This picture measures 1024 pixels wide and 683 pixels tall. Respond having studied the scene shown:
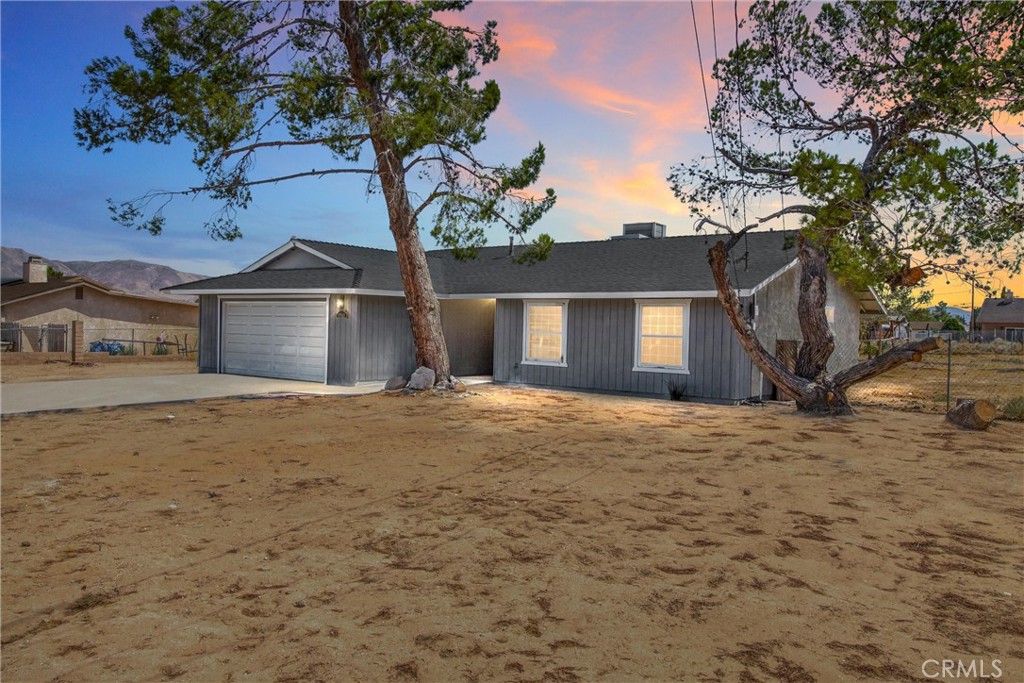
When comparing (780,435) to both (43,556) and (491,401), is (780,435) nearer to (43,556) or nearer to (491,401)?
(491,401)

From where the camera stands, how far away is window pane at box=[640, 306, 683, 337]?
52.1ft

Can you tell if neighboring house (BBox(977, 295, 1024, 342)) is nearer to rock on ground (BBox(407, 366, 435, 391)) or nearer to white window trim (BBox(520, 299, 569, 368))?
white window trim (BBox(520, 299, 569, 368))

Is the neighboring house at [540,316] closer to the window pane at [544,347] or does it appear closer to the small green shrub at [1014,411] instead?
the window pane at [544,347]

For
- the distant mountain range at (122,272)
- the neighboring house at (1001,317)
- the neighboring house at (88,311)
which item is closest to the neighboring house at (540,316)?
the neighboring house at (88,311)

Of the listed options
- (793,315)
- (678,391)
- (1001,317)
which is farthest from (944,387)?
(1001,317)

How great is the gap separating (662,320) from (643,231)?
5.99 m

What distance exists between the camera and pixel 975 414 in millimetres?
11398

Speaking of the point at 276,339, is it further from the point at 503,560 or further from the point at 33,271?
the point at 33,271

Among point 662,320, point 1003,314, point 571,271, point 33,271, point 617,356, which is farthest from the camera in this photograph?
point 1003,314

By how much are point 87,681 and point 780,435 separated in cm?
1006

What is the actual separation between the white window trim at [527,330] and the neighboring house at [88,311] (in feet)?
71.7

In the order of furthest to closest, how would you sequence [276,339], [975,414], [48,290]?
[48,290], [276,339], [975,414]

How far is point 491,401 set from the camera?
14.9 m

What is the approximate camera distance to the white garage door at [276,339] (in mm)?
18000
